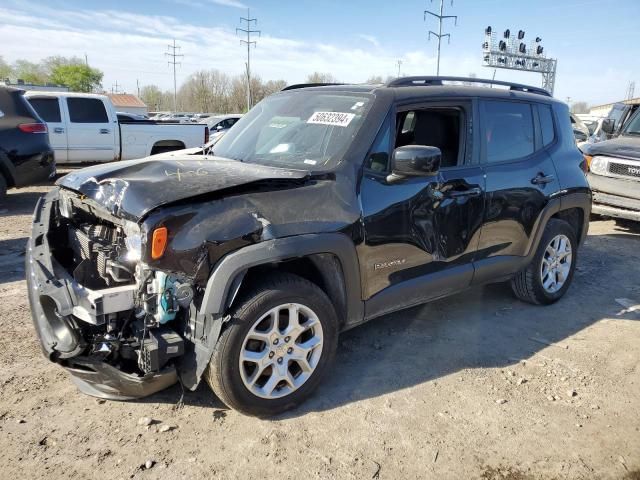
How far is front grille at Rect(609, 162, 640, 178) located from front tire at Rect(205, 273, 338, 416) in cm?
633

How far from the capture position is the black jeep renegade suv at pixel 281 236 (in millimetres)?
2629

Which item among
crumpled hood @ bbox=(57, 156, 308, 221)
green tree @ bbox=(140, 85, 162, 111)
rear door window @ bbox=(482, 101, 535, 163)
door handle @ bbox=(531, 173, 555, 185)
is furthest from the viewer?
green tree @ bbox=(140, 85, 162, 111)

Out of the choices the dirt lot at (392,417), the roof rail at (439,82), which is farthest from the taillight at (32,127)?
the roof rail at (439,82)

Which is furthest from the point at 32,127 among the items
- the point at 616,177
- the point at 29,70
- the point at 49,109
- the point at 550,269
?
the point at 29,70

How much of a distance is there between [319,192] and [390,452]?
1.52m

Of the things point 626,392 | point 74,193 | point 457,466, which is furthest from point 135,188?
point 626,392

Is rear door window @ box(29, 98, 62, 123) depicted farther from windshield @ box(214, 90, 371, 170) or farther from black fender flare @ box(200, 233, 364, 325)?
black fender flare @ box(200, 233, 364, 325)

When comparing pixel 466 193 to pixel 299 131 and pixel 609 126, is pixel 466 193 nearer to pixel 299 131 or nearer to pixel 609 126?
pixel 299 131

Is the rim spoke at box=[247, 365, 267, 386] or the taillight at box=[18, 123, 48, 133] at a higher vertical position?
the taillight at box=[18, 123, 48, 133]

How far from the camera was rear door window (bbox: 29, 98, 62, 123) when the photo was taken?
1109 centimetres

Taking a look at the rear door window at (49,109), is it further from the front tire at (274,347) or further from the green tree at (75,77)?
the green tree at (75,77)

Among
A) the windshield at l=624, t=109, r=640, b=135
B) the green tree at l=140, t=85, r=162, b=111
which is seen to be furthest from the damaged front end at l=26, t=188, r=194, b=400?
the green tree at l=140, t=85, r=162, b=111

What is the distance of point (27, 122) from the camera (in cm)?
812

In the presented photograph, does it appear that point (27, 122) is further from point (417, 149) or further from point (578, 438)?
point (578, 438)
